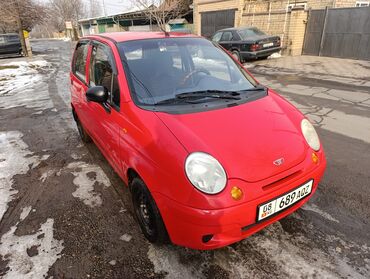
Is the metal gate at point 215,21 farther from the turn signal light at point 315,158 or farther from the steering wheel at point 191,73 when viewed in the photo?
the turn signal light at point 315,158

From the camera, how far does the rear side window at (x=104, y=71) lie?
2.89 metres

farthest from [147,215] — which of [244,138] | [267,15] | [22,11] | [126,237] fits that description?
[22,11]

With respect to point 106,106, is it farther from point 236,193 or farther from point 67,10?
point 67,10

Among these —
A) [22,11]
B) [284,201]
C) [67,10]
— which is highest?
[67,10]

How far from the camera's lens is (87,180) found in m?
3.79

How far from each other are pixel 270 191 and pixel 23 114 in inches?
265

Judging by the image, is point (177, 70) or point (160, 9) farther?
point (160, 9)

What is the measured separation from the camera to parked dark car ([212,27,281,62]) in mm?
12578

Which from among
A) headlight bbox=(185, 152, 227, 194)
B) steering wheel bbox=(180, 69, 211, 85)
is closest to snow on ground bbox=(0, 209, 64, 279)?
headlight bbox=(185, 152, 227, 194)

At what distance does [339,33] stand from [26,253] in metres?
14.4

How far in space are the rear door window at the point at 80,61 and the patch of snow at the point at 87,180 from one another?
1.23 meters

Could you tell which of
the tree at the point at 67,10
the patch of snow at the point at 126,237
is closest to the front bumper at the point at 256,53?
the patch of snow at the point at 126,237

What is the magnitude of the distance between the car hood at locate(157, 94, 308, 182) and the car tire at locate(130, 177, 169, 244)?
1.89 feet

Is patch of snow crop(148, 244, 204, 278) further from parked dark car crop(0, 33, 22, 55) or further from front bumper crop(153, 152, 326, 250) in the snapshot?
parked dark car crop(0, 33, 22, 55)
